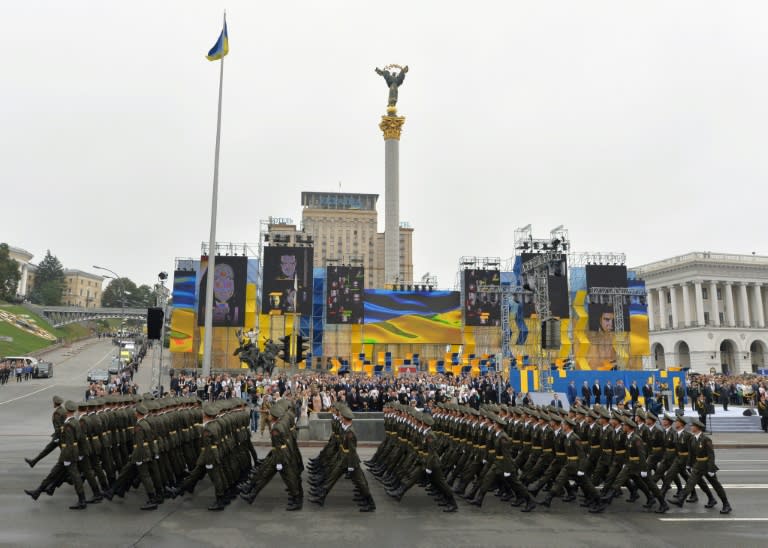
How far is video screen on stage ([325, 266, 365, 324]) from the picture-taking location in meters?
53.2

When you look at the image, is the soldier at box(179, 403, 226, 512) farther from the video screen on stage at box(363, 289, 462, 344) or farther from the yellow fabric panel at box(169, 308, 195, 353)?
the video screen on stage at box(363, 289, 462, 344)

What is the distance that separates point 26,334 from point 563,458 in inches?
3454

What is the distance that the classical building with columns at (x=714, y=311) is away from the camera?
80.8 m

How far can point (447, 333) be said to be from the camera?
5650 centimetres

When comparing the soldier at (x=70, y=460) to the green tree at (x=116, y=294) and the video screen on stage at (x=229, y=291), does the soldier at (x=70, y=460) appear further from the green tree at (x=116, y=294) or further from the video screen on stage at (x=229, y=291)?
the green tree at (x=116, y=294)

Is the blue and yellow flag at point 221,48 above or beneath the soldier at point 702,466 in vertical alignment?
above

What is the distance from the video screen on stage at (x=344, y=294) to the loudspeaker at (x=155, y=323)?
3384 cm

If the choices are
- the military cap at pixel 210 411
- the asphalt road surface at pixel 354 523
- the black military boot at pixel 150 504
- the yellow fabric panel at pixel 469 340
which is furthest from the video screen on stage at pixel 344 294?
the black military boot at pixel 150 504

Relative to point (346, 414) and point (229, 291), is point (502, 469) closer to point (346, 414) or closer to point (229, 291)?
point (346, 414)

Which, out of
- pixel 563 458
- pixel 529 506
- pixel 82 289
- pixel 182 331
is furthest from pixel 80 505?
pixel 82 289

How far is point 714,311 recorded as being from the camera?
82.9m

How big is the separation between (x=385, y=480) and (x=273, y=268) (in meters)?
39.0

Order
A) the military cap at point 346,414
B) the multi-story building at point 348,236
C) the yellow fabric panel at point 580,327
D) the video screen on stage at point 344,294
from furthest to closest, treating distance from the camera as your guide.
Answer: the multi-story building at point 348,236, the yellow fabric panel at point 580,327, the video screen on stage at point 344,294, the military cap at point 346,414

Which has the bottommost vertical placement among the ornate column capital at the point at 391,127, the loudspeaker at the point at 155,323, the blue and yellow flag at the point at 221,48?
the loudspeaker at the point at 155,323
